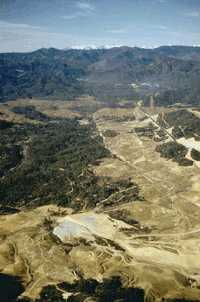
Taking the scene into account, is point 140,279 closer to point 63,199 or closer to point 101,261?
point 101,261

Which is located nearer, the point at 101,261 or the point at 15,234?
the point at 101,261

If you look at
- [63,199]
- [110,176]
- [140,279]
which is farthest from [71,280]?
[110,176]

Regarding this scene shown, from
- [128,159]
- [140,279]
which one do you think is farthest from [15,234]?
[128,159]

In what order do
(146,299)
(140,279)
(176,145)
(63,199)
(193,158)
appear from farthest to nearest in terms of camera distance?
(176,145) < (193,158) < (63,199) < (140,279) < (146,299)

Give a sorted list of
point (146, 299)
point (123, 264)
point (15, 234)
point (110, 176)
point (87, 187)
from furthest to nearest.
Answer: point (110, 176)
point (87, 187)
point (15, 234)
point (123, 264)
point (146, 299)

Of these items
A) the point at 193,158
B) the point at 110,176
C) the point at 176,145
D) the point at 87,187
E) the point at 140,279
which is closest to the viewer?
the point at 140,279

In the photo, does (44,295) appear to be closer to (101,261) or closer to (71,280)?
(71,280)
